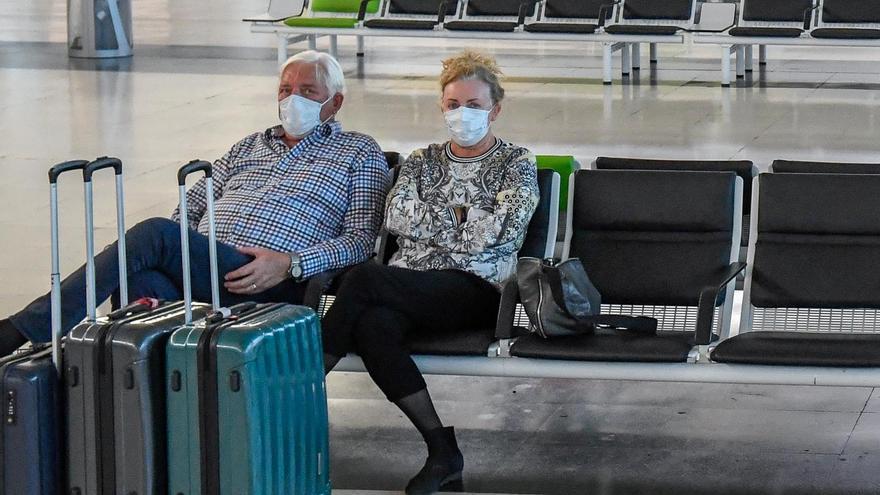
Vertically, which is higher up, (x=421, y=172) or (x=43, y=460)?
(x=421, y=172)

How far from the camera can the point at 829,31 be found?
40.9 ft

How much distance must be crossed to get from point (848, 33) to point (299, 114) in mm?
8816

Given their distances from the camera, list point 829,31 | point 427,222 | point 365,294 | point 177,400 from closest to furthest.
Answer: point 177,400, point 365,294, point 427,222, point 829,31

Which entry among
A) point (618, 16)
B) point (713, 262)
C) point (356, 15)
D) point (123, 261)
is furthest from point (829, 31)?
point (123, 261)

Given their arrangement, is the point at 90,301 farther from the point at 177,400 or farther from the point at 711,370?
the point at 711,370

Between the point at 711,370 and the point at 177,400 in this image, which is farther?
the point at 711,370

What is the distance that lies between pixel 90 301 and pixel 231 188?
1.30m

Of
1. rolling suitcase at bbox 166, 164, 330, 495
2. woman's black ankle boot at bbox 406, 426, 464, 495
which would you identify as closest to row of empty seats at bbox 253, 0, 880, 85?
woman's black ankle boot at bbox 406, 426, 464, 495

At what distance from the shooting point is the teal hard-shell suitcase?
130 inches

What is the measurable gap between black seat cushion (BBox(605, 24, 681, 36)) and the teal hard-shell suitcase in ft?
31.5

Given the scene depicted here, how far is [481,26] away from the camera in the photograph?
13.1 metres

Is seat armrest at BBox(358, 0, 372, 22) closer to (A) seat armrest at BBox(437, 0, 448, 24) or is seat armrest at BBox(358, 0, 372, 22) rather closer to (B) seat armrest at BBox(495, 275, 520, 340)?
(A) seat armrest at BBox(437, 0, 448, 24)

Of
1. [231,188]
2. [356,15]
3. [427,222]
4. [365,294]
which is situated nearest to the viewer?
[365,294]

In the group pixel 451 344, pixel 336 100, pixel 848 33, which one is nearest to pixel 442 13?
pixel 848 33
